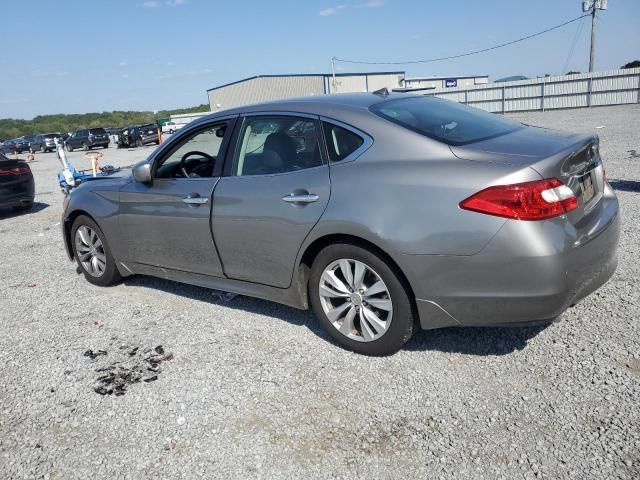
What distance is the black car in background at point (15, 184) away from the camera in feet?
34.5

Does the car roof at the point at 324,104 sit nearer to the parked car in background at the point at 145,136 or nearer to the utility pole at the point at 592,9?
the parked car in background at the point at 145,136

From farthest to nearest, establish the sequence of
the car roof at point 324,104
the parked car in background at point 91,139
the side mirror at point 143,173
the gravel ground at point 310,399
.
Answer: the parked car in background at point 91,139
the side mirror at point 143,173
the car roof at point 324,104
the gravel ground at point 310,399

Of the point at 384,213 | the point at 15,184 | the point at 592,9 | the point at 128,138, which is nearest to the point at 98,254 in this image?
the point at 384,213

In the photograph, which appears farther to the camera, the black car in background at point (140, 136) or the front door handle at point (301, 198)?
the black car in background at point (140, 136)

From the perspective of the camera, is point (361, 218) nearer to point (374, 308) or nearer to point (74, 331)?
point (374, 308)

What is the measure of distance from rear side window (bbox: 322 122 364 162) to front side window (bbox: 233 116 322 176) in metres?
0.09

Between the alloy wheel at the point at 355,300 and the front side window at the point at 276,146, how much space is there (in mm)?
745

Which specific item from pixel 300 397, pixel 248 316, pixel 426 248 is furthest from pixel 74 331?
pixel 426 248

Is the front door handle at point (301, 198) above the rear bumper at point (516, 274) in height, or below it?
above

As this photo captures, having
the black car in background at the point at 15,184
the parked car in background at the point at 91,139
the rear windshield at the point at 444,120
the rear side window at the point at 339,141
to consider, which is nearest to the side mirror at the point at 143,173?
the rear side window at the point at 339,141

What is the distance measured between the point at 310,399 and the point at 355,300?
0.69m

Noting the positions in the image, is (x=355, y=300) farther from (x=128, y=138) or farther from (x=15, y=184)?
(x=128, y=138)

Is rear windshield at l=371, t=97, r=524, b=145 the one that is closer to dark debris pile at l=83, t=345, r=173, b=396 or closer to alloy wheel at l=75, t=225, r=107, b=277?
dark debris pile at l=83, t=345, r=173, b=396

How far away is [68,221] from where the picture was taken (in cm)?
561
